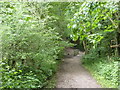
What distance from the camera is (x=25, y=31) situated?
3459 millimetres

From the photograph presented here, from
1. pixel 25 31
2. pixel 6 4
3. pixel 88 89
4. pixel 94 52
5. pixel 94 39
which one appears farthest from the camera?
pixel 94 52

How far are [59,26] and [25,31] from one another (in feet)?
19.7

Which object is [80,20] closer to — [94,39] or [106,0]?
[94,39]

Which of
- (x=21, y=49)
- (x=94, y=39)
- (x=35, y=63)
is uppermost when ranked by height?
(x=94, y=39)

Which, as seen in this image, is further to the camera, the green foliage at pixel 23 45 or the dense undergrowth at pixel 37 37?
the green foliage at pixel 23 45

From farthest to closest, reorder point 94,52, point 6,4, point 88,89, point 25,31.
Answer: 1. point 94,52
2. point 88,89
3. point 25,31
4. point 6,4

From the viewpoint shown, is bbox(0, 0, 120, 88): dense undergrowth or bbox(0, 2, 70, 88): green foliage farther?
bbox(0, 2, 70, 88): green foliage

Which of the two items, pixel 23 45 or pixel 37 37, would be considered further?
pixel 37 37

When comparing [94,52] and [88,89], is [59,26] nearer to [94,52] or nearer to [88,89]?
[94,52]

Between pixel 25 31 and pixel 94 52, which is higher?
pixel 25 31

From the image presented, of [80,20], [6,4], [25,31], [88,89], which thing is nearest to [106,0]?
[80,20]

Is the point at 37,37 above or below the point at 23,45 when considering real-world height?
above

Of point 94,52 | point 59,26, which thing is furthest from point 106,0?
point 59,26

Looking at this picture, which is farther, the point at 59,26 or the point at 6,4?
the point at 59,26
